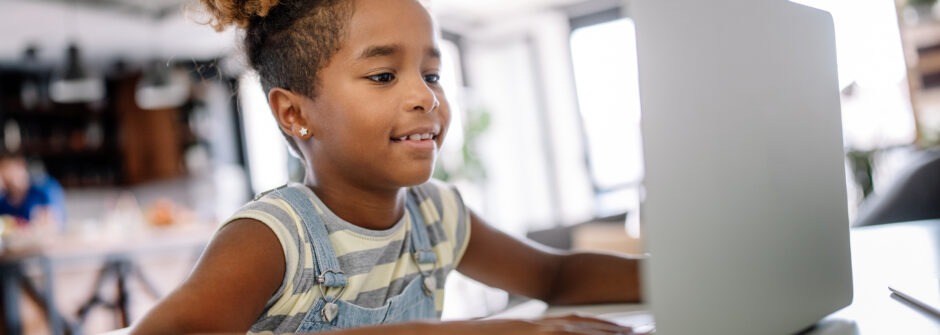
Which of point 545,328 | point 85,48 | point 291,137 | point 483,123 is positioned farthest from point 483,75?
point 545,328

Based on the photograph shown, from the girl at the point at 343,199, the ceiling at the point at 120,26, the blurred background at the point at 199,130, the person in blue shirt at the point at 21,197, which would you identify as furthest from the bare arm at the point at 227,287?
the person in blue shirt at the point at 21,197

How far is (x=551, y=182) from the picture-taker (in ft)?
24.8

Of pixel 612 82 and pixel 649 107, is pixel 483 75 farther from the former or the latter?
pixel 649 107

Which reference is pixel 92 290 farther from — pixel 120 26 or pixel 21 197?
pixel 120 26

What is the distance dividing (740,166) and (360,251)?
49 centimetres

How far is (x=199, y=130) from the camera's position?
25.4 ft

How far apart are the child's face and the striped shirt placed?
0.26 ft

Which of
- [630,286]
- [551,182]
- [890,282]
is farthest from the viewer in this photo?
[551,182]

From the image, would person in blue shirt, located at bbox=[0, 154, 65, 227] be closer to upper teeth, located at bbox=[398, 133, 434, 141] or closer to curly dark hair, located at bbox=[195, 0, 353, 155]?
curly dark hair, located at bbox=[195, 0, 353, 155]

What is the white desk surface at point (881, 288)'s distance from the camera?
654mm

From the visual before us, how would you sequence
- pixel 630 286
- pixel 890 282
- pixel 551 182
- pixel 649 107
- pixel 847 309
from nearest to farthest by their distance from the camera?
pixel 649 107
pixel 847 309
pixel 890 282
pixel 630 286
pixel 551 182

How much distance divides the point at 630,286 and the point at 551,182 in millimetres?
6644

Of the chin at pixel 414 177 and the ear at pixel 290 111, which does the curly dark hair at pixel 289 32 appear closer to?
the ear at pixel 290 111

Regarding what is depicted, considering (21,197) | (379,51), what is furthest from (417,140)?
(21,197)
